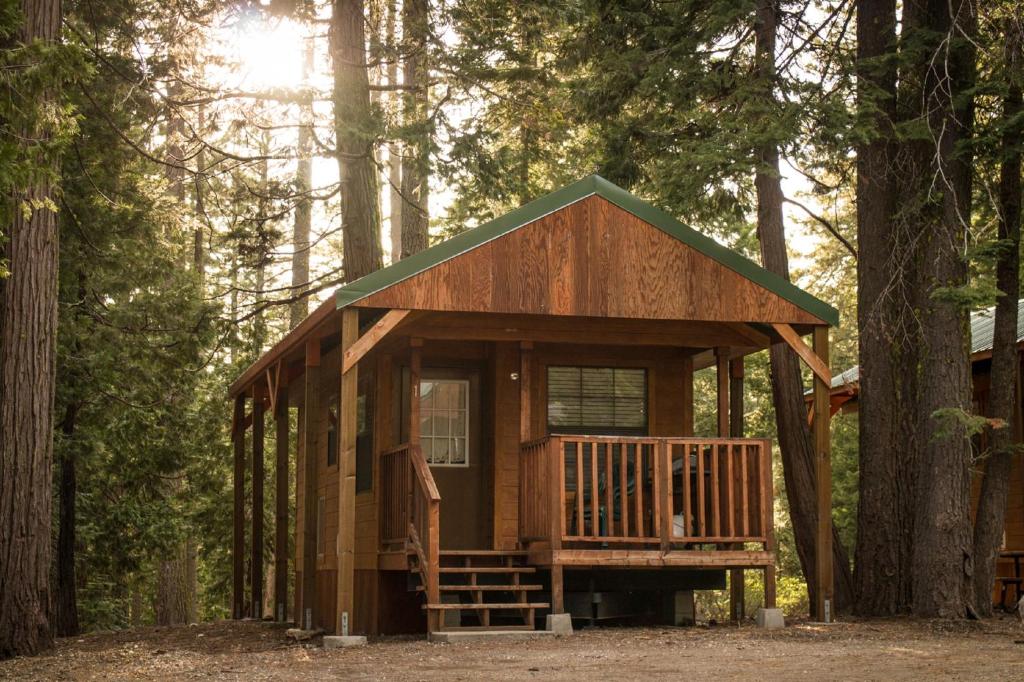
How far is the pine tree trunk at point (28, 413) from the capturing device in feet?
38.4

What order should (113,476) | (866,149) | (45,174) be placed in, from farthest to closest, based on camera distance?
(113,476)
(866,149)
(45,174)

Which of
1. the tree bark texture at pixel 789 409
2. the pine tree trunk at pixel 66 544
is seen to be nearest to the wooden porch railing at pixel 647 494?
the tree bark texture at pixel 789 409

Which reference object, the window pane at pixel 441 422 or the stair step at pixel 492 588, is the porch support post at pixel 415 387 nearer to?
the window pane at pixel 441 422

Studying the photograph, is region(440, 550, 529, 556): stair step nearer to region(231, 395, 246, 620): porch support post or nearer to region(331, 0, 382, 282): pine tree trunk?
region(231, 395, 246, 620): porch support post

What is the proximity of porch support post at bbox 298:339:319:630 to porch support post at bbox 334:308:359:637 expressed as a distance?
7.54ft

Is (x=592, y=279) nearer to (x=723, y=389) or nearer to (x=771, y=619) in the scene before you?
(x=723, y=389)

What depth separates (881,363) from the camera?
47.3 ft

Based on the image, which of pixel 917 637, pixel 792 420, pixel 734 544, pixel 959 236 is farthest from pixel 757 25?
pixel 917 637

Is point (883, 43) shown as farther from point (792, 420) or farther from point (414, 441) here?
point (414, 441)

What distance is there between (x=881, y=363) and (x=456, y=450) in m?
4.99

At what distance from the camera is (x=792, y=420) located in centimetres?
1644

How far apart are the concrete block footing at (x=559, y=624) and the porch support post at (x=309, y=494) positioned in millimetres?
3416

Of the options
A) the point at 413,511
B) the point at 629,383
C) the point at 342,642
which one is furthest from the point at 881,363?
the point at 342,642

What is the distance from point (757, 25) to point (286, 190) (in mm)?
8334
